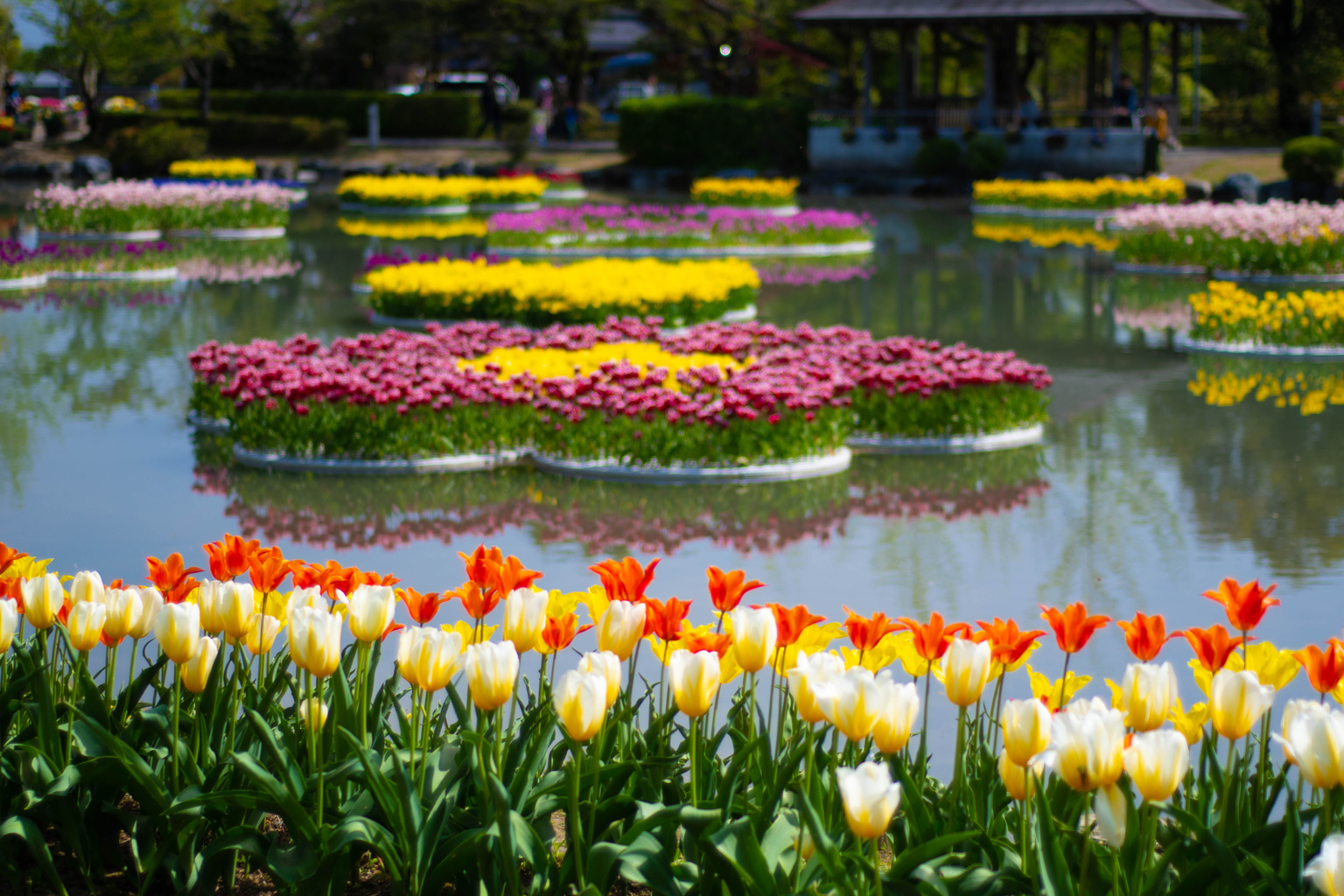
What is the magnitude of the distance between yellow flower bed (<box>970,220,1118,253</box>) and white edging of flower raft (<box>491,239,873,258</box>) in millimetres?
3505

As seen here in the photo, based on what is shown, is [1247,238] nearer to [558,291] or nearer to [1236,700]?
[558,291]

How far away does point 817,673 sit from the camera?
3061mm

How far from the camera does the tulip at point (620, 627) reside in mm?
3381

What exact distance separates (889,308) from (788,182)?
59.2 ft

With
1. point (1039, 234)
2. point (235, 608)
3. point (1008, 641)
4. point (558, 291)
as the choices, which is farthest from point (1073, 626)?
point (1039, 234)

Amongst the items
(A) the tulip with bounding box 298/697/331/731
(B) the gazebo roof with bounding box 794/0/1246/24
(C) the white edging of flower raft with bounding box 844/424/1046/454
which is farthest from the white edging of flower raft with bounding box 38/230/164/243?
(A) the tulip with bounding box 298/697/331/731

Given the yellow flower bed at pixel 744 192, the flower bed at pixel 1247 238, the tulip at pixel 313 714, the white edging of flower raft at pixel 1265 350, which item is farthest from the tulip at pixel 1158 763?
the yellow flower bed at pixel 744 192

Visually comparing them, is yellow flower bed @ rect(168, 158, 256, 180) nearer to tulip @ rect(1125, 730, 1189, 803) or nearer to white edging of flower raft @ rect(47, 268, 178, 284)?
white edging of flower raft @ rect(47, 268, 178, 284)

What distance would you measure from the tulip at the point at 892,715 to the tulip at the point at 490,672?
28.8 inches

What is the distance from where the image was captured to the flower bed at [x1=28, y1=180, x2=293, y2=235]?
27.2 m

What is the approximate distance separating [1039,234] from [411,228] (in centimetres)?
1192

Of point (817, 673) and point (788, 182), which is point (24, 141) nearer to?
point (788, 182)

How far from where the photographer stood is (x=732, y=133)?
4319 cm

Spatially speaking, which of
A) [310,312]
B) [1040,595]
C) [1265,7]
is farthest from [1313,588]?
[1265,7]
